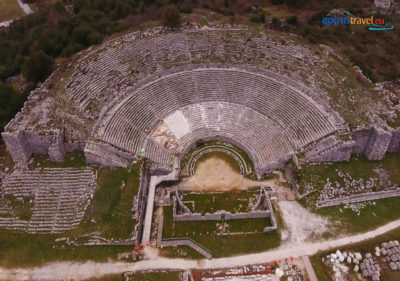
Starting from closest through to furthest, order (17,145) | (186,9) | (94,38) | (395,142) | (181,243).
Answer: (181,243) → (17,145) → (395,142) → (94,38) → (186,9)

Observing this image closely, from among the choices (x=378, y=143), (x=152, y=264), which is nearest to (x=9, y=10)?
(x=152, y=264)

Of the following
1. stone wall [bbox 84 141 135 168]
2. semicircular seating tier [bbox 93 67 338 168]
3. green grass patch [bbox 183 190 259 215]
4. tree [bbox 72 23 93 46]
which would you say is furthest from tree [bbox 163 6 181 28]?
green grass patch [bbox 183 190 259 215]

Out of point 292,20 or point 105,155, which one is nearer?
point 105,155

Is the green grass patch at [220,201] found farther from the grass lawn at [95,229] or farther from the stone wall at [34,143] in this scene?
the stone wall at [34,143]

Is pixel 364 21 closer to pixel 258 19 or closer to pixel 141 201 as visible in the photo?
pixel 258 19

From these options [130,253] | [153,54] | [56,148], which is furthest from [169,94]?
[130,253]

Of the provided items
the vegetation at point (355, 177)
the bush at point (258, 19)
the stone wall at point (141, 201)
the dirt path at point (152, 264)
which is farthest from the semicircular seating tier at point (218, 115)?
the bush at point (258, 19)

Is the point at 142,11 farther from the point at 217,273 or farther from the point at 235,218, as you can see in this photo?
the point at 217,273

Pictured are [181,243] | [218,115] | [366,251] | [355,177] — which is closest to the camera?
[366,251]
